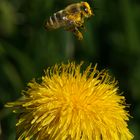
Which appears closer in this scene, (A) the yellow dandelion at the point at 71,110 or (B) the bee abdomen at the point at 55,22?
(A) the yellow dandelion at the point at 71,110

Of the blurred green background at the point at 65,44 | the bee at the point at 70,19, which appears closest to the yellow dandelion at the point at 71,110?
the bee at the point at 70,19

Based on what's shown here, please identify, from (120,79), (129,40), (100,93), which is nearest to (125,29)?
(129,40)

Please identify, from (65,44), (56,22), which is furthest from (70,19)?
(65,44)

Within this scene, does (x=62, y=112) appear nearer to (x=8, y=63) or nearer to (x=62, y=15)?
(x=62, y=15)

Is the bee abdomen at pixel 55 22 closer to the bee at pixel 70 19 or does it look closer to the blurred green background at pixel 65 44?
the bee at pixel 70 19

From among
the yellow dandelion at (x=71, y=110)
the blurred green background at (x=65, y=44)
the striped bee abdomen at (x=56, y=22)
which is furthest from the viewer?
the blurred green background at (x=65, y=44)

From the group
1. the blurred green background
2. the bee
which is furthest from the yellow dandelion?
the blurred green background

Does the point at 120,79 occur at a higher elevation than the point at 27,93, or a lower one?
higher
